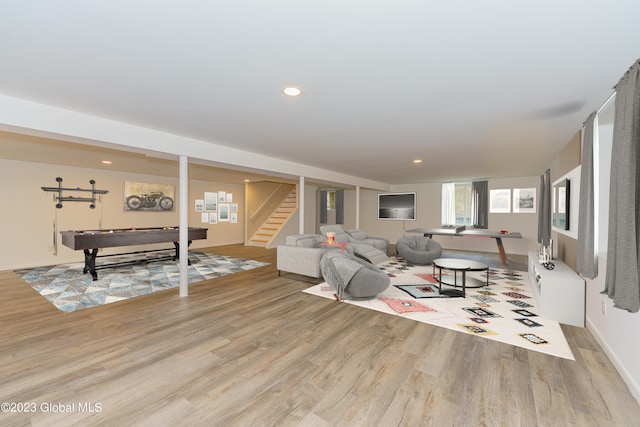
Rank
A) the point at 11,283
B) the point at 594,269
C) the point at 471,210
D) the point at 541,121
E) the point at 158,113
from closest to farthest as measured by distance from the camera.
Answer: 1. the point at 594,269
2. the point at 158,113
3. the point at 541,121
4. the point at 11,283
5. the point at 471,210

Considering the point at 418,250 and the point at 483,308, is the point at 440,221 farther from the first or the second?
the point at 483,308

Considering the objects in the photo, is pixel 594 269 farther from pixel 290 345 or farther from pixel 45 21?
pixel 45 21

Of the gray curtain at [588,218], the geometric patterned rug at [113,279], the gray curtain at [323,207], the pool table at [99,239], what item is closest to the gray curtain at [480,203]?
the gray curtain at [323,207]

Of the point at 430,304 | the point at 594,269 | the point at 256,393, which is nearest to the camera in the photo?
the point at 256,393

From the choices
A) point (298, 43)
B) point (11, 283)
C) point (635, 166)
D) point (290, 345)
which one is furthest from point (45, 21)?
point (11, 283)

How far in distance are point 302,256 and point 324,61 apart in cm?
363

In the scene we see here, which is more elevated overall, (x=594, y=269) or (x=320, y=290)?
(x=594, y=269)

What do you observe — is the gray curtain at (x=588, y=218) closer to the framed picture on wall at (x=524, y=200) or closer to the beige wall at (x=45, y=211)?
the framed picture on wall at (x=524, y=200)

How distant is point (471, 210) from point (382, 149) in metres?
5.84

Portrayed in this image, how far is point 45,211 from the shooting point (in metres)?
6.36

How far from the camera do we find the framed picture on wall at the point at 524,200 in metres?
8.25

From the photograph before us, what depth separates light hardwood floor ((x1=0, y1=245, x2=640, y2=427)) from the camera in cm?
174

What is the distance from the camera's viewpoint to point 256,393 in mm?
1946

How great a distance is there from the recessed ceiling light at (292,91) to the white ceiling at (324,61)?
0.09m
